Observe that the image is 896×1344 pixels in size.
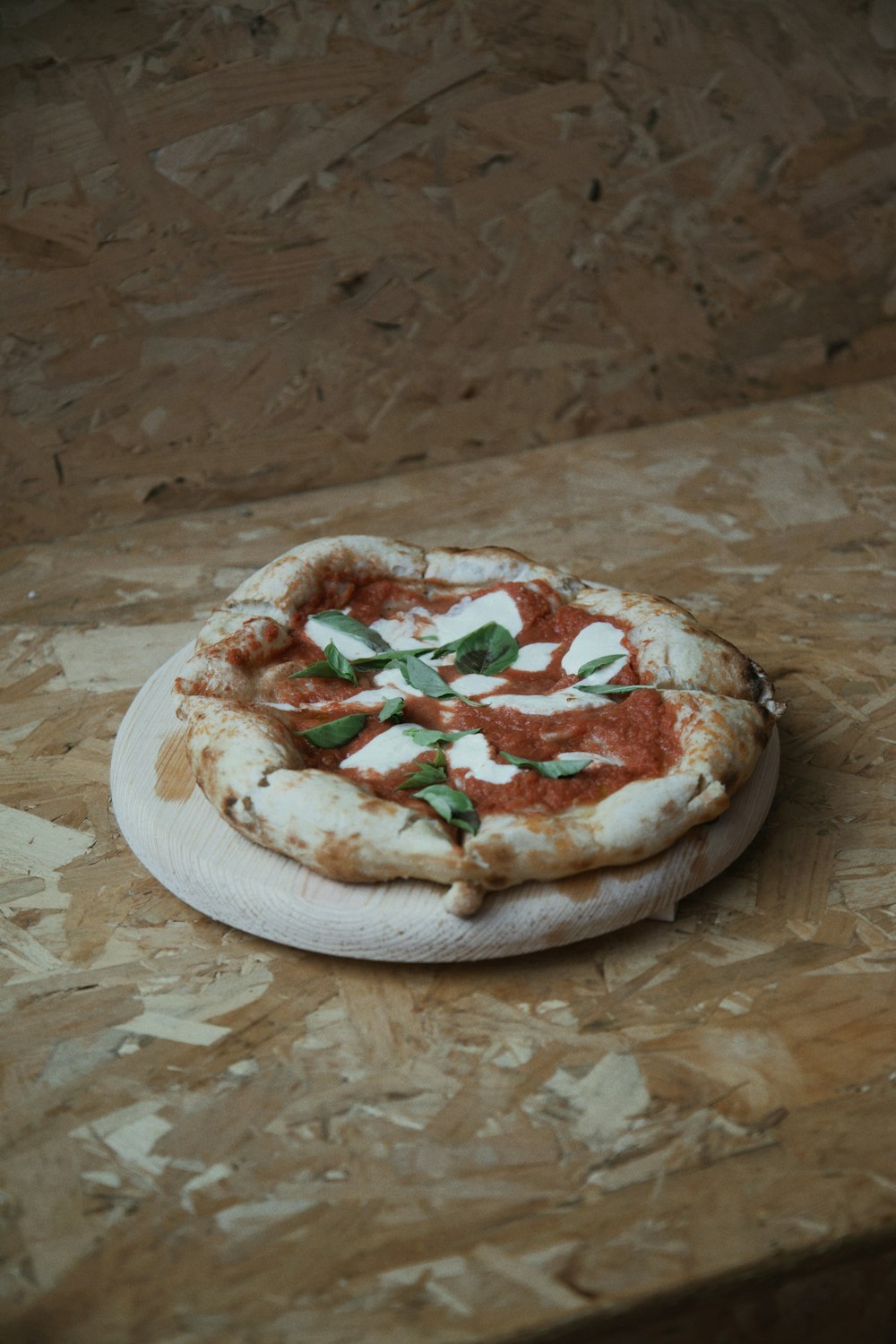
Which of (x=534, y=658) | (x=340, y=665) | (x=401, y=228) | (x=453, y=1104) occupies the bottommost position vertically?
(x=453, y=1104)

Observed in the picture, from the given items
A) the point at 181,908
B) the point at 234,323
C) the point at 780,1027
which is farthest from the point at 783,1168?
the point at 234,323

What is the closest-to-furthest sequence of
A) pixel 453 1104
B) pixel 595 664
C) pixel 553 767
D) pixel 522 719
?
pixel 453 1104 → pixel 553 767 → pixel 522 719 → pixel 595 664

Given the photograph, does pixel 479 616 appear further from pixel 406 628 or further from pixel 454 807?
pixel 454 807

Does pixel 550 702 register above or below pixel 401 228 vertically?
below

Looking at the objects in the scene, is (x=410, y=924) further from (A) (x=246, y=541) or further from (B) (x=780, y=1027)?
(A) (x=246, y=541)

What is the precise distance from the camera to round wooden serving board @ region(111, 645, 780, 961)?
1.84 meters

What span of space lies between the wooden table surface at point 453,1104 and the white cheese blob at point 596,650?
392 mm

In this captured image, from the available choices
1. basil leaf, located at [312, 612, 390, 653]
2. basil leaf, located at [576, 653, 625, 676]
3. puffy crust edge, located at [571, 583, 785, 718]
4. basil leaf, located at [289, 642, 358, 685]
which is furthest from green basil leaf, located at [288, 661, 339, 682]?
puffy crust edge, located at [571, 583, 785, 718]

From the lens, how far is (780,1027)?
5.95 ft

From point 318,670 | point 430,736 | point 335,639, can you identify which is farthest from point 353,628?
point 430,736

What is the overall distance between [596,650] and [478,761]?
403 mm

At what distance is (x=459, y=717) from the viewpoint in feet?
6.98

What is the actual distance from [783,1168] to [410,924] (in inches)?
23.2

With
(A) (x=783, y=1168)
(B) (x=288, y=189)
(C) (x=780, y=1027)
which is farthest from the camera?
(B) (x=288, y=189)
